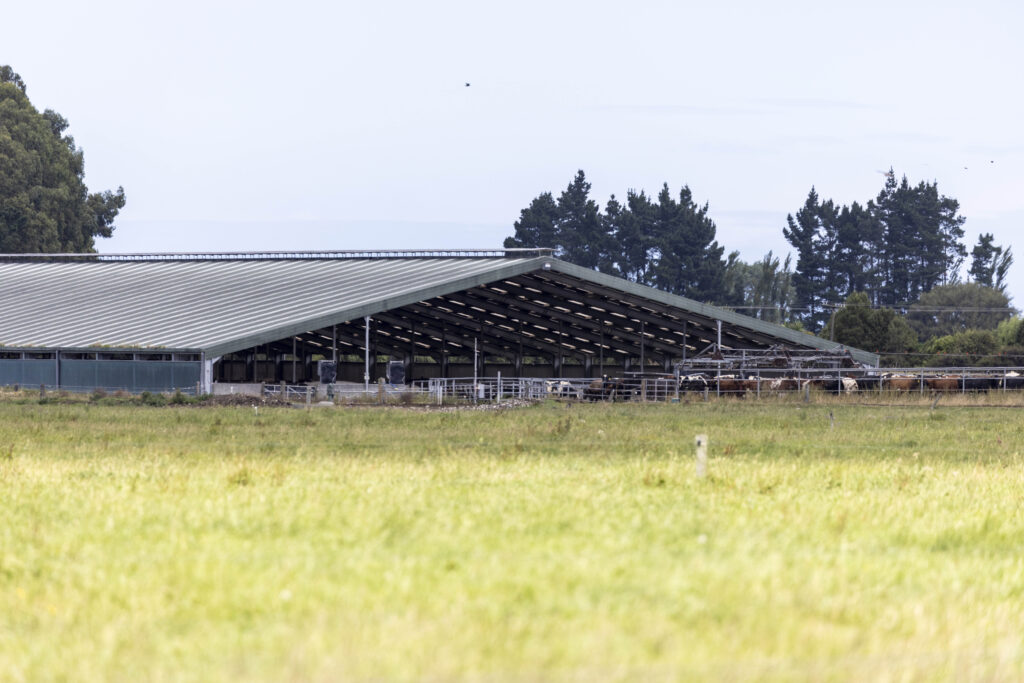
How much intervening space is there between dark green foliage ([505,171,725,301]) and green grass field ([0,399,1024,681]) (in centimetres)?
12363

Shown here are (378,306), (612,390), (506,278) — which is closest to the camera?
(612,390)

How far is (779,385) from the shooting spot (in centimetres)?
5766

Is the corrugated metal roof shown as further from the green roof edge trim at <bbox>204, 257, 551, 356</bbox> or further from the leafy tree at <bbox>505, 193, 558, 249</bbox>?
the leafy tree at <bbox>505, 193, 558, 249</bbox>

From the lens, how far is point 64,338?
62.1 metres

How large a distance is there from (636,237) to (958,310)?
3599 centimetres

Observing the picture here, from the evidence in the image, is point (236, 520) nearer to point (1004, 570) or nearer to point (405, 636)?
point (405, 636)

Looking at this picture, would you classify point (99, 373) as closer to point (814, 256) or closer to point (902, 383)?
point (902, 383)

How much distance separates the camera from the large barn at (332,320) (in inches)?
2356

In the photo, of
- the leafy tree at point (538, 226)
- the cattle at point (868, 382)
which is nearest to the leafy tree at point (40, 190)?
Answer: the leafy tree at point (538, 226)

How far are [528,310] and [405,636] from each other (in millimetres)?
67537

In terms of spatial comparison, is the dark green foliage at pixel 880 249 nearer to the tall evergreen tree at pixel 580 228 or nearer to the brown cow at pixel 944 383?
the tall evergreen tree at pixel 580 228

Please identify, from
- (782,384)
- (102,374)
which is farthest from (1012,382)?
(102,374)

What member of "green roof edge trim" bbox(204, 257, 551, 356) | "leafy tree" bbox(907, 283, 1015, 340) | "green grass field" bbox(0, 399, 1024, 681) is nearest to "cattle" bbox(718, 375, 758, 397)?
"green roof edge trim" bbox(204, 257, 551, 356)

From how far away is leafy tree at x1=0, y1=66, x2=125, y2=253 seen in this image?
111375mm
